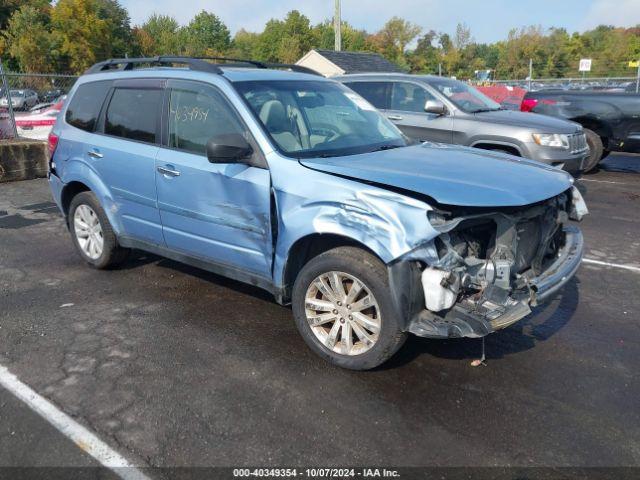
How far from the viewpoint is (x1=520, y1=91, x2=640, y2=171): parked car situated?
1063 cm

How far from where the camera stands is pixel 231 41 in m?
103

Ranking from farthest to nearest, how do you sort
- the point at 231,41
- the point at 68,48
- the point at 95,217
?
the point at 231,41
the point at 68,48
the point at 95,217

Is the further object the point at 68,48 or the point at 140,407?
the point at 68,48

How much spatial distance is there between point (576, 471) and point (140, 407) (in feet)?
7.67

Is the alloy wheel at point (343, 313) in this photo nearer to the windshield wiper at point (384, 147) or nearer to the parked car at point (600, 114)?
the windshield wiper at point (384, 147)

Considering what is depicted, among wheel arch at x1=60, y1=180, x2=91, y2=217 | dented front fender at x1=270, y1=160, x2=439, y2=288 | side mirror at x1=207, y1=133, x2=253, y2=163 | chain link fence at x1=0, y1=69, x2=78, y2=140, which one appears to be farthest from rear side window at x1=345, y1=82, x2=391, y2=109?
chain link fence at x1=0, y1=69, x2=78, y2=140

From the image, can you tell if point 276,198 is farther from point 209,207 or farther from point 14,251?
point 14,251

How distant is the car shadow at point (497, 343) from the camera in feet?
12.5

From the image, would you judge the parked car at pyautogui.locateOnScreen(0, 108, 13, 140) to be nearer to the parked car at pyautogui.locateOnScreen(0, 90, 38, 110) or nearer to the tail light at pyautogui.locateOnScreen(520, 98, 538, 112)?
the parked car at pyautogui.locateOnScreen(0, 90, 38, 110)

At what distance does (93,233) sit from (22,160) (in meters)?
6.60

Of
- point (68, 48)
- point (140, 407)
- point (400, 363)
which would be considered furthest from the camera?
point (68, 48)

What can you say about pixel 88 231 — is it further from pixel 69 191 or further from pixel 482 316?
pixel 482 316

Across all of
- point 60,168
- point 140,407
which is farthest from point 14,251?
point 140,407

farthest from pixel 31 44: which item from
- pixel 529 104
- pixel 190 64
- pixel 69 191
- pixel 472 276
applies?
pixel 472 276
